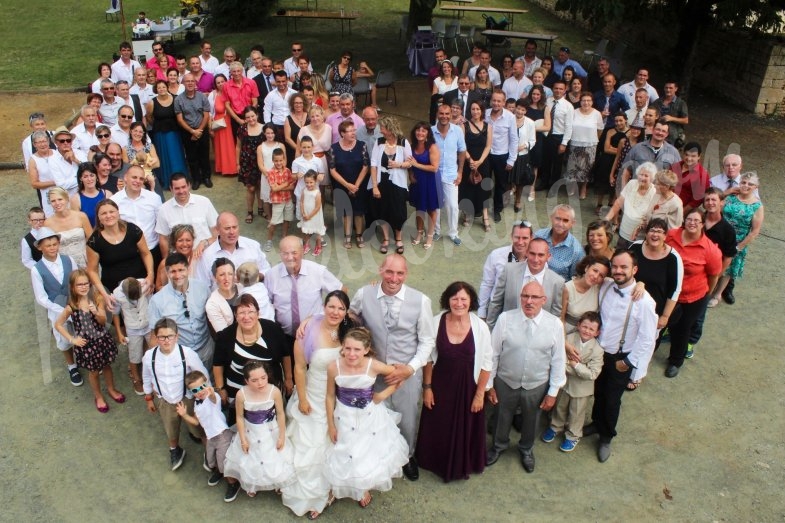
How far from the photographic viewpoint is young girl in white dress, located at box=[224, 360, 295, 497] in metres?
4.48

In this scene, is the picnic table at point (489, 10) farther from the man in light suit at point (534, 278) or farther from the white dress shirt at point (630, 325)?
the white dress shirt at point (630, 325)

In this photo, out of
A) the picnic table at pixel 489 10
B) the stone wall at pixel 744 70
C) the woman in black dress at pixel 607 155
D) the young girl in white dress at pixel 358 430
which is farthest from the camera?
the picnic table at pixel 489 10

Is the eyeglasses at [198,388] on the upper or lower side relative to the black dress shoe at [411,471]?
upper

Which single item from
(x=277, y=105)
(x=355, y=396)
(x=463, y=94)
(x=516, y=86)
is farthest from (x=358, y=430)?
(x=516, y=86)

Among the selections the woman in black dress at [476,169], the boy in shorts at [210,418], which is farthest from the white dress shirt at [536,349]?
the woman in black dress at [476,169]

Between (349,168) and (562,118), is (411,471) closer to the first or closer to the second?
(349,168)

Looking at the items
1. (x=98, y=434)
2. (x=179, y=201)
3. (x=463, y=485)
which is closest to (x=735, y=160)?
(x=463, y=485)

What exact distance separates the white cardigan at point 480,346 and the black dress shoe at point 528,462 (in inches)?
34.1

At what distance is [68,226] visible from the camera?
606 centimetres

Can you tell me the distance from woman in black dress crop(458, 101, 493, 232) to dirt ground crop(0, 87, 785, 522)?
3.05m

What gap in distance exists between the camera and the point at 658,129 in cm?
754

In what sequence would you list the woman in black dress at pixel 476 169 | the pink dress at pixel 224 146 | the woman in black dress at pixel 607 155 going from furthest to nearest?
1. the pink dress at pixel 224 146
2. the woman in black dress at pixel 607 155
3. the woman in black dress at pixel 476 169

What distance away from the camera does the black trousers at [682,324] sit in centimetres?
582

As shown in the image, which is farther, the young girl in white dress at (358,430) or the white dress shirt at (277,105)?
the white dress shirt at (277,105)
